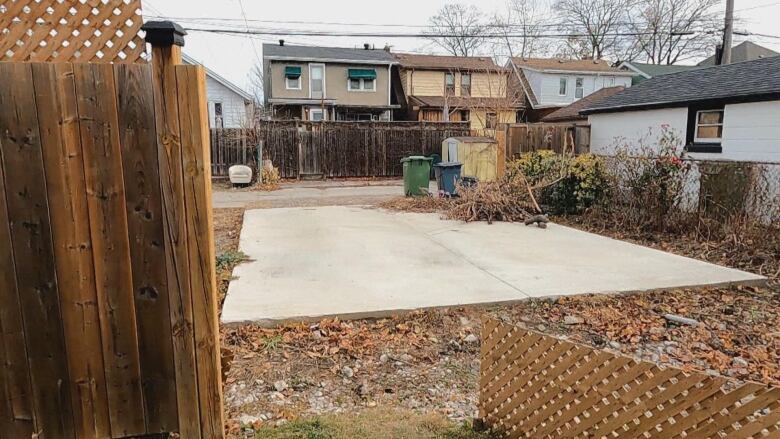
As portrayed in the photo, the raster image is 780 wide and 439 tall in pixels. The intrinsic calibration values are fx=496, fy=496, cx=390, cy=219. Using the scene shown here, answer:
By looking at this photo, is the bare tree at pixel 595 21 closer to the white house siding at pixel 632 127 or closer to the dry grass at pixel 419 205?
the white house siding at pixel 632 127

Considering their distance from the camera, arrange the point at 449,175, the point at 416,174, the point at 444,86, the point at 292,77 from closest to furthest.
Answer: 1. the point at 449,175
2. the point at 416,174
3. the point at 292,77
4. the point at 444,86

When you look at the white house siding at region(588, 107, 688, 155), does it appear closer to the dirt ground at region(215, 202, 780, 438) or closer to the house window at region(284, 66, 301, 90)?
the dirt ground at region(215, 202, 780, 438)

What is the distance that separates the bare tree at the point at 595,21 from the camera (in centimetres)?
3281

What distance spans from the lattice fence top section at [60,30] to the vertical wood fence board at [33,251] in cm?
30

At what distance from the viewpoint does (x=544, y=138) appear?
1253cm

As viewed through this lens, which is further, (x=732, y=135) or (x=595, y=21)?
(x=595, y=21)

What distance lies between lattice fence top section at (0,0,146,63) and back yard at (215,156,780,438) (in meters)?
1.58

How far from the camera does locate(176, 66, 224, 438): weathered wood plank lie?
1.83m

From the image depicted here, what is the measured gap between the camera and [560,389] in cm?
230

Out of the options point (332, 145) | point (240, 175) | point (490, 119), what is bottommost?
point (240, 175)

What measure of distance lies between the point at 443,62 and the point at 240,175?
1712 cm

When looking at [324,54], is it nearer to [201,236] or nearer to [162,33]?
[162,33]

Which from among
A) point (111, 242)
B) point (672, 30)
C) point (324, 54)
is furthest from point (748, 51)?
point (111, 242)

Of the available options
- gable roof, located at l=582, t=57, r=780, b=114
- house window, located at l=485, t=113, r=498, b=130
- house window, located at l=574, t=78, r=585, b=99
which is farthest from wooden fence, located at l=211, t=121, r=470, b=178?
house window, located at l=574, t=78, r=585, b=99
